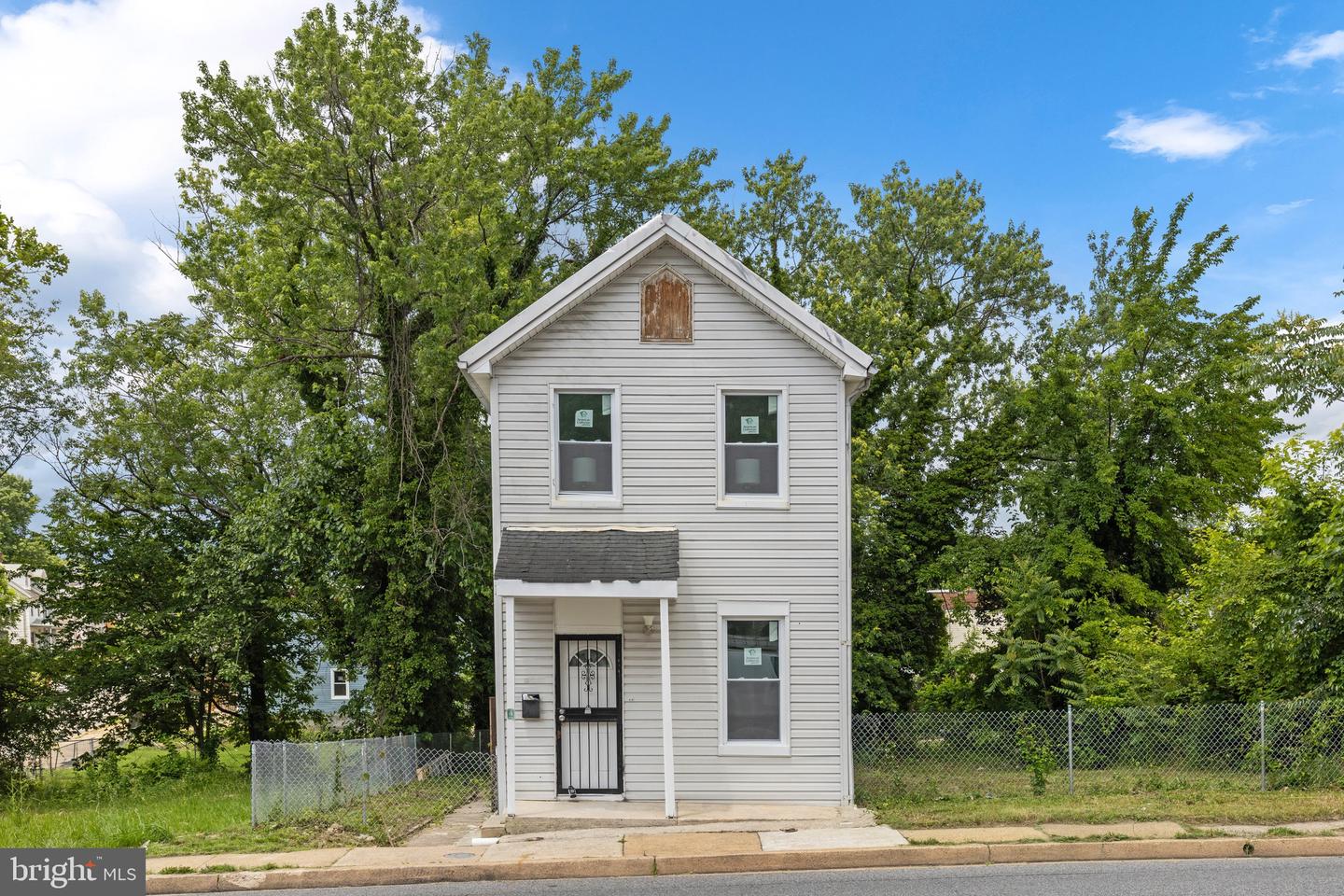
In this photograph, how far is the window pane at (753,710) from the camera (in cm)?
1342

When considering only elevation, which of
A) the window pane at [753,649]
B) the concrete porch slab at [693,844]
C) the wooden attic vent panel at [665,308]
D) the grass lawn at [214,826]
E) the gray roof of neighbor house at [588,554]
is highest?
the wooden attic vent panel at [665,308]

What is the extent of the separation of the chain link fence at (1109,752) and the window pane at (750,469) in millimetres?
3913

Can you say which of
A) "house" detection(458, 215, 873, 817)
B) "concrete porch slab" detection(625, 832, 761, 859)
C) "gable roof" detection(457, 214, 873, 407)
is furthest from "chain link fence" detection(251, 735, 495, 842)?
"gable roof" detection(457, 214, 873, 407)

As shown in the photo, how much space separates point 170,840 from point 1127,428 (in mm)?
20497

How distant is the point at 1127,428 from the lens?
903 inches

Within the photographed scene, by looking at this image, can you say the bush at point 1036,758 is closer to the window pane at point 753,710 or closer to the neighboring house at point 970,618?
the window pane at point 753,710

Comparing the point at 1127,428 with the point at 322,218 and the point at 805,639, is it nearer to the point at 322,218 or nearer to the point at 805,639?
the point at 805,639

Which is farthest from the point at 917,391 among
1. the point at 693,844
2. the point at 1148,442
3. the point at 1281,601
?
the point at 693,844

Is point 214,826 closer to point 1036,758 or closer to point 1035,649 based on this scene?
point 1036,758

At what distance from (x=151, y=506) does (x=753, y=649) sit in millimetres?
19921

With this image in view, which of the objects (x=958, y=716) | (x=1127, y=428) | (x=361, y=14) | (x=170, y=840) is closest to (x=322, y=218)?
(x=361, y=14)

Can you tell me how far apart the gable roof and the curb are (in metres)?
6.07

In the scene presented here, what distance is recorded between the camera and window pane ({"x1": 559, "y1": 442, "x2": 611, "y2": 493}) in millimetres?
13711

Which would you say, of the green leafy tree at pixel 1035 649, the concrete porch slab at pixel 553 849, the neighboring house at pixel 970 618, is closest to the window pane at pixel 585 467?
the concrete porch slab at pixel 553 849
